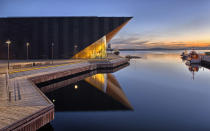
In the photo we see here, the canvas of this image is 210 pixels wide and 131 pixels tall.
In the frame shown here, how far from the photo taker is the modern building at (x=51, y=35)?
4103 cm

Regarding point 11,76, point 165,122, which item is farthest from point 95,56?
point 165,122

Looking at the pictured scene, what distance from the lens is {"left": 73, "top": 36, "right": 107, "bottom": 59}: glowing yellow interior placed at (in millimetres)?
41812

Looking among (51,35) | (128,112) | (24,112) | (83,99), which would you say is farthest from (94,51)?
(24,112)

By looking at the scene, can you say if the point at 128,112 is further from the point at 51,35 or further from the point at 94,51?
the point at 51,35

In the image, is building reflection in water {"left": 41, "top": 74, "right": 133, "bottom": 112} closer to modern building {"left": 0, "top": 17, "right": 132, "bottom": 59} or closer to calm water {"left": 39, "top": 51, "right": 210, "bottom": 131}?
Answer: calm water {"left": 39, "top": 51, "right": 210, "bottom": 131}

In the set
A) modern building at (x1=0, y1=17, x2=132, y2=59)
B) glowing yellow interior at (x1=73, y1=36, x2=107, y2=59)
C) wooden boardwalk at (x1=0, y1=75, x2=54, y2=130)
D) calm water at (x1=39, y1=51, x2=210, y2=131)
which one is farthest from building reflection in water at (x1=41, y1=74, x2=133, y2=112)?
modern building at (x1=0, y1=17, x2=132, y2=59)

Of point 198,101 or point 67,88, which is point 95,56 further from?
point 198,101

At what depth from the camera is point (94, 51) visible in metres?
43.3

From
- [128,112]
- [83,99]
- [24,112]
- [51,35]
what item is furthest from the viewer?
[51,35]

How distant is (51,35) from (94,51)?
1297 cm

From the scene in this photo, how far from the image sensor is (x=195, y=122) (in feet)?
32.6

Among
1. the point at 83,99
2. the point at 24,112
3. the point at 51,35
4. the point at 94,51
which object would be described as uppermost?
the point at 51,35

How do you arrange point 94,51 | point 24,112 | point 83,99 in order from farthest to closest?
point 94,51 < point 83,99 < point 24,112

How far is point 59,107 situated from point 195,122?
1028 centimetres
